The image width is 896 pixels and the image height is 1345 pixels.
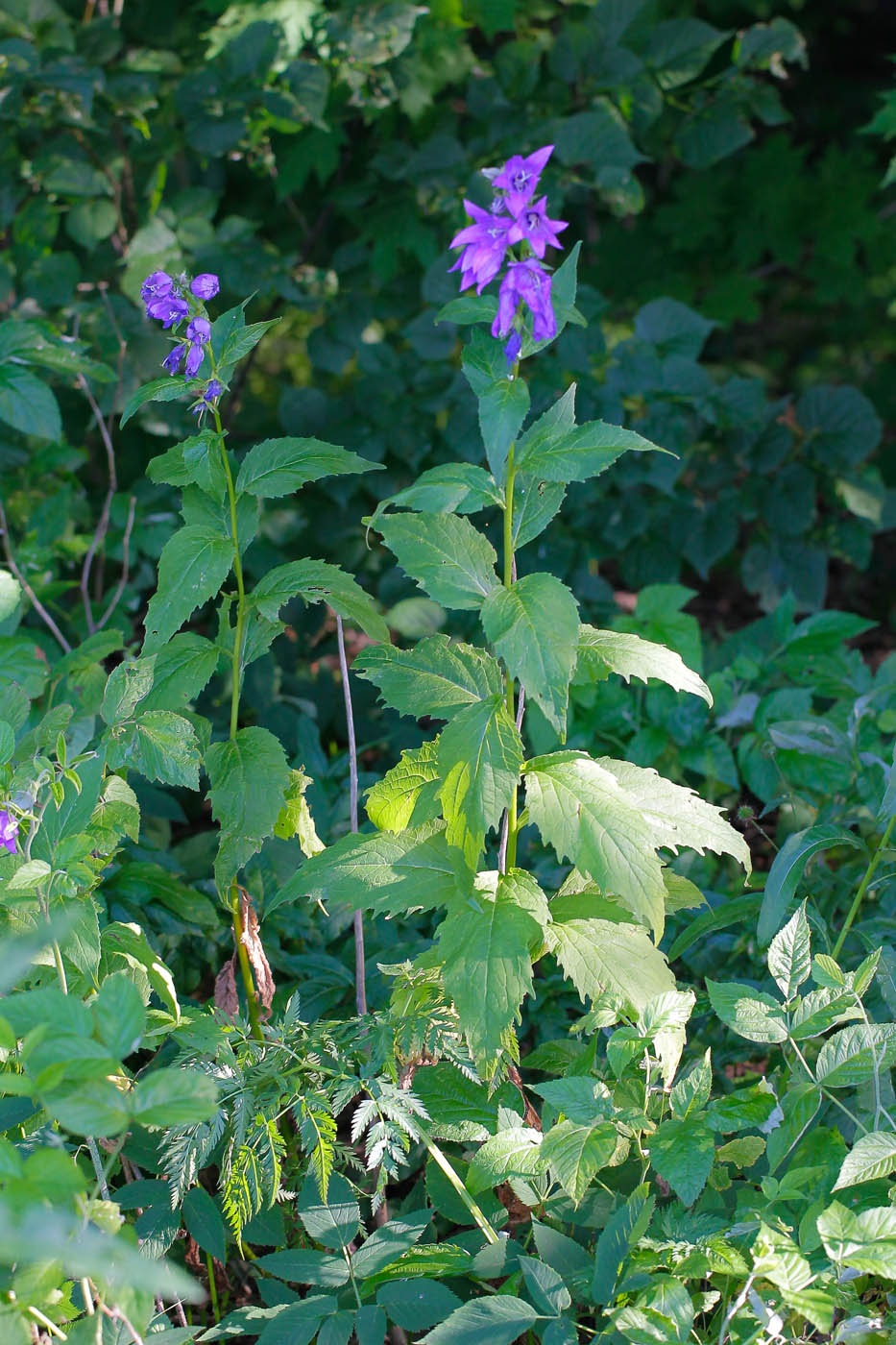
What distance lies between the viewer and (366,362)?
9.55 feet

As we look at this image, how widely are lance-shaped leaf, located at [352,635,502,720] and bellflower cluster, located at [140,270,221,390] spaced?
41 cm

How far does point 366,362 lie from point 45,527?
2.94ft

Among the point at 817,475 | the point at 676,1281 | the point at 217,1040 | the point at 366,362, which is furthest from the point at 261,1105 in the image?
the point at 817,475

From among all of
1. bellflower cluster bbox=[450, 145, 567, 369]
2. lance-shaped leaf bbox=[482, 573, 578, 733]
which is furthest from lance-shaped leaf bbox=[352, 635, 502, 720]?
bellflower cluster bbox=[450, 145, 567, 369]

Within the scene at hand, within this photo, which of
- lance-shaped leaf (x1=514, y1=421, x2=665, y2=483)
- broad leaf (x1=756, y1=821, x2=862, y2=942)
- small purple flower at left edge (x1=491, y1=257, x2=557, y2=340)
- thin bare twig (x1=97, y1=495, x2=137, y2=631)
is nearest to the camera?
small purple flower at left edge (x1=491, y1=257, x2=557, y2=340)

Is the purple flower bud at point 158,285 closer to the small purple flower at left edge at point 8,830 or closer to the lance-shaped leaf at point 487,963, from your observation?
the small purple flower at left edge at point 8,830

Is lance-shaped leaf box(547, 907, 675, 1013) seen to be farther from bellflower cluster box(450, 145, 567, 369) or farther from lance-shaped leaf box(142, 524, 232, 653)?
bellflower cluster box(450, 145, 567, 369)

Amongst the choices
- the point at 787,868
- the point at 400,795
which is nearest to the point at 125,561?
the point at 400,795

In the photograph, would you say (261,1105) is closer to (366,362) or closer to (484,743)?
(484,743)

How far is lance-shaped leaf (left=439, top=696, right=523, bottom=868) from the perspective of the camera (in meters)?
1.33

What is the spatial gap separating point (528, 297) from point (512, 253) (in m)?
0.08

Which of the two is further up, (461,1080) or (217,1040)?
(217,1040)

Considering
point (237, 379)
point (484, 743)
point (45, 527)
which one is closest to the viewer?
point (484, 743)

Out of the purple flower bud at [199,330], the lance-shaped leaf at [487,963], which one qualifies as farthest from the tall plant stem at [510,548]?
the purple flower bud at [199,330]
